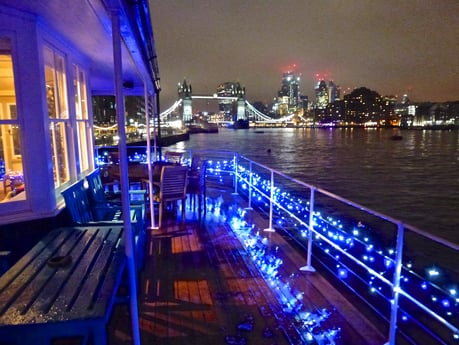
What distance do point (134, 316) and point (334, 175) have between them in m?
20.2

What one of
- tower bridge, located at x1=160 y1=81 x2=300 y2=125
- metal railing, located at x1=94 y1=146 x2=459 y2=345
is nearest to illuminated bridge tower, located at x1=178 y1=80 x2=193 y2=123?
tower bridge, located at x1=160 y1=81 x2=300 y2=125

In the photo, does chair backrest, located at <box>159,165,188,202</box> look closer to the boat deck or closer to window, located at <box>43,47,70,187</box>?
the boat deck

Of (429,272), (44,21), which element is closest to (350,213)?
(429,272)

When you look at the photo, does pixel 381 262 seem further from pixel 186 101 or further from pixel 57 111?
pixel 186 101

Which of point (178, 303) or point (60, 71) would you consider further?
point (60, 71)

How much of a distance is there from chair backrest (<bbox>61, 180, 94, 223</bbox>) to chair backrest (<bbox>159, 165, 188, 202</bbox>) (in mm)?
1125

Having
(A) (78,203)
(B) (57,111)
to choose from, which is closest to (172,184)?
(A) (78,203)

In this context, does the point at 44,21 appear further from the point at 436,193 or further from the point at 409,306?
the point at 436,193

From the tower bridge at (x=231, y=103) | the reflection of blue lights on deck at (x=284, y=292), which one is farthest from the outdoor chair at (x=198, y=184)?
the tower bridge at (x=231, y=103)

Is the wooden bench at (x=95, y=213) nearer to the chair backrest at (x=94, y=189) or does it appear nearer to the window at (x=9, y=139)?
the chair backrest at (x=94, y=189)

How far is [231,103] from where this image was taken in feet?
351

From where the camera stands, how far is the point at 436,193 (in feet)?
52.4

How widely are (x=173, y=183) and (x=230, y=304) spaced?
2.23 m

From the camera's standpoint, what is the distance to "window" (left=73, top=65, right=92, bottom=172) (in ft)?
12.4
